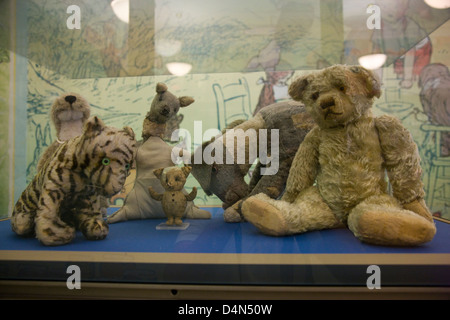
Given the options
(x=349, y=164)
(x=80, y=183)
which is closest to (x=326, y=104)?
(x=349, y=164)

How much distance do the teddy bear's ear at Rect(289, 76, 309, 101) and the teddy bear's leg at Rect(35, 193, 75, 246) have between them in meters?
0.76

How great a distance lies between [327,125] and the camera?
874 millimetres

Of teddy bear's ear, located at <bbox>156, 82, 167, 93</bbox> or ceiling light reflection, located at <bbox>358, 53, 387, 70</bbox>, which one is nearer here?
ceiling light reflection, located at <bbox>358, 53, 387, 70</bbox>

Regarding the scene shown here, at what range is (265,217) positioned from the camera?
839 mm

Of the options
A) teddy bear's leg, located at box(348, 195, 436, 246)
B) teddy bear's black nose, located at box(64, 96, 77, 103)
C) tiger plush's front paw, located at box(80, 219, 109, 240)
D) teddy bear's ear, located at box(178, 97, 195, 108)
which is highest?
teddy bear's ear, located at box(178, 97, 195, 108)

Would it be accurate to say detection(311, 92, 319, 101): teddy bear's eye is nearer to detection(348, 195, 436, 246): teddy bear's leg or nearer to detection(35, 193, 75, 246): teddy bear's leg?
detection(348, 195, 436, 246): teddy bear's leg

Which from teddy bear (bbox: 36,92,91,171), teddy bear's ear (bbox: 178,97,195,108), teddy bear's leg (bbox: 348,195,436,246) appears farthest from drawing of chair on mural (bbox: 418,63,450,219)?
teddy bear (bbox: 36,92,91,171)

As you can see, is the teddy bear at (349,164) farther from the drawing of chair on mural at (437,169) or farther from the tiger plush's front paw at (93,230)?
the tiger plush's front paw at (93,230)

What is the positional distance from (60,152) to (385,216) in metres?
0.89

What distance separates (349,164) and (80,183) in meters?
0.77

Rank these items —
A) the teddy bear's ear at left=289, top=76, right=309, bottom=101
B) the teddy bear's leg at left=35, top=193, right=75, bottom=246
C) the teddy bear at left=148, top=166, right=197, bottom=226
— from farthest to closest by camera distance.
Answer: the teddy bear at left=148, top=166, right=197, bottom=226, the teddy bear's ear at left=289, top=76, right=309, bottom=101, the teddy bear's leg at left=35, top=193, right=75, bottom=246

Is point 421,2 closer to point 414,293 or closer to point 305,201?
point 305,201

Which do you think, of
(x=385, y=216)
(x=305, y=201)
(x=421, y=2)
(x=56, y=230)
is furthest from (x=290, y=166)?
(x=56, y=230)

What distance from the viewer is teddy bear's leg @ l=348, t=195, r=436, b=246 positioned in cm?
71
